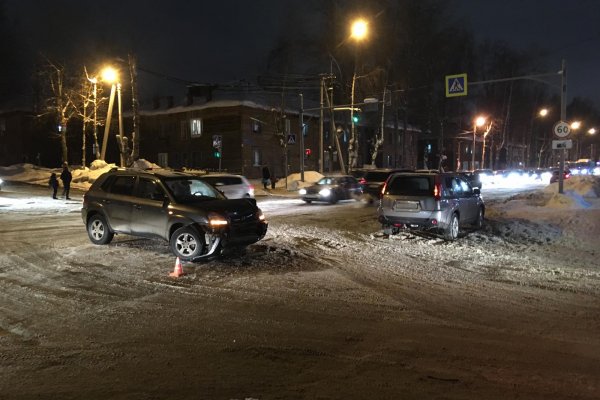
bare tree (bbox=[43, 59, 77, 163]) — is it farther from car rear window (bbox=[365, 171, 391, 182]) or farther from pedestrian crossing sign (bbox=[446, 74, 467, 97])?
pedestrian crossing sign (bbox=[446, 74, 467, 97])

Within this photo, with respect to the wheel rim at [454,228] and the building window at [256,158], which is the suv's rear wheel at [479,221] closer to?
the wheel rim at [454,228]

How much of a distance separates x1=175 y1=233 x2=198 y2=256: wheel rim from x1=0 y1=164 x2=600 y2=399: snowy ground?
0.88 feet

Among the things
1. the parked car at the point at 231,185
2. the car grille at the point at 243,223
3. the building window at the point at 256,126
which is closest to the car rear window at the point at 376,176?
the parked car at the point at 231,185

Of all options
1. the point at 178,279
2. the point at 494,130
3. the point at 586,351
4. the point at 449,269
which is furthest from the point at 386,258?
the point at 494,130

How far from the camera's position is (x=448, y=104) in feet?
191

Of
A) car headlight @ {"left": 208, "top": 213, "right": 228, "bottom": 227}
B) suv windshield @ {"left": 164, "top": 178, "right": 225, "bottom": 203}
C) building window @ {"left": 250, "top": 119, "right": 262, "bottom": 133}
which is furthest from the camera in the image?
building window @ {"left": 250, "top": 119, "right": 262, "bottom": 133}

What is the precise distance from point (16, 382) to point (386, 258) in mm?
7155

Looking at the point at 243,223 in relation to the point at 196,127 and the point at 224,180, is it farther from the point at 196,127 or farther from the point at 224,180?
the point at 196,127

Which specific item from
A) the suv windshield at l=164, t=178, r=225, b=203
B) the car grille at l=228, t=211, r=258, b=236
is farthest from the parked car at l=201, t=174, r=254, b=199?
the car grille at l=228, t=211, r=258, b=236

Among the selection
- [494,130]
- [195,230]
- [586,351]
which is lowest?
[586,351]

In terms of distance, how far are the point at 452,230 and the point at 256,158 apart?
34.1 meters

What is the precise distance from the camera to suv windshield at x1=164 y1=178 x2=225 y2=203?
33.3 feet

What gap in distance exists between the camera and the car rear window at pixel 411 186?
12.6 m

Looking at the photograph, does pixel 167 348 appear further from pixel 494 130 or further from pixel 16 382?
pixel 494 130
